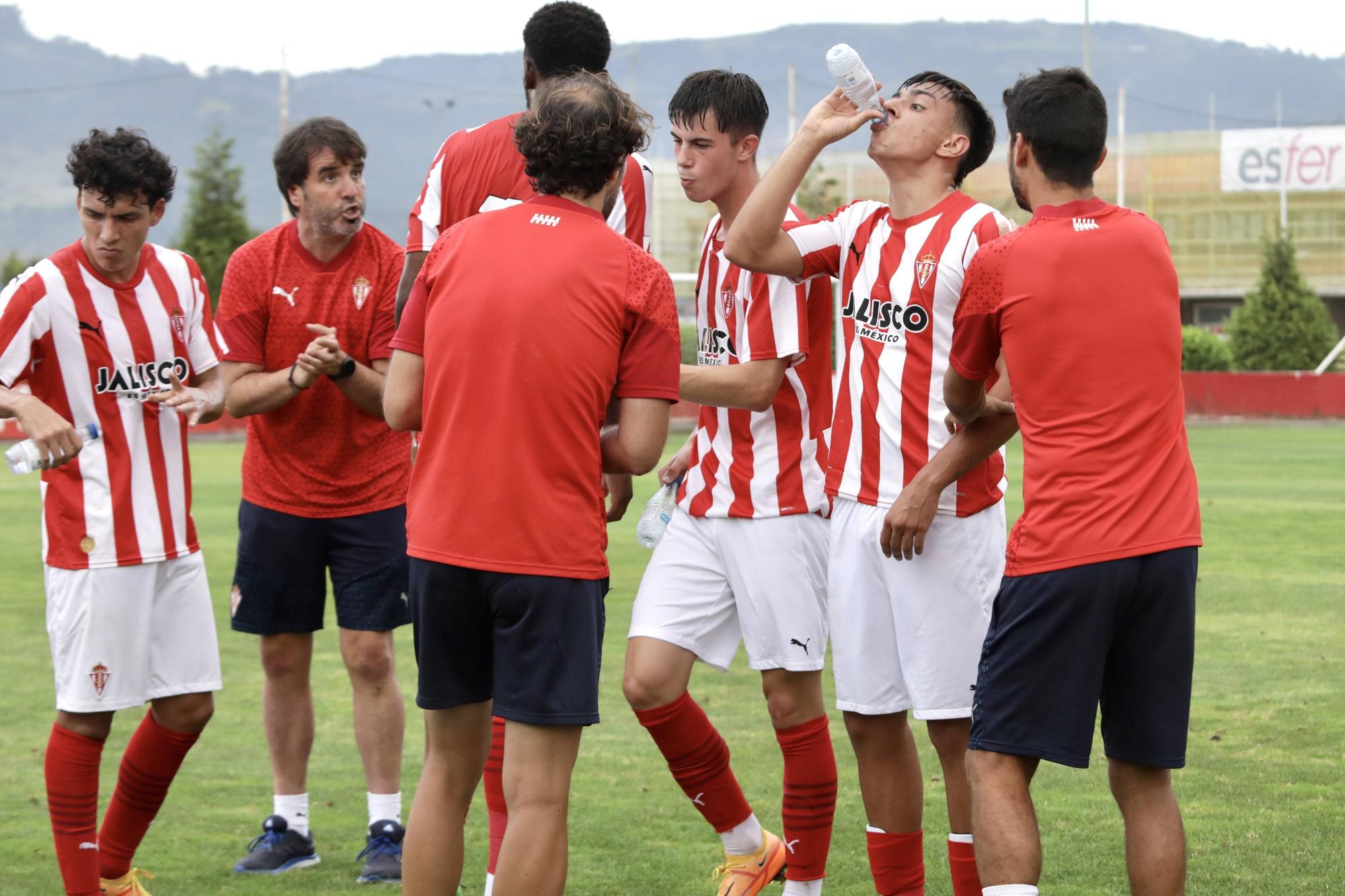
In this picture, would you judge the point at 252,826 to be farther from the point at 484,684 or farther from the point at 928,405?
the point at 928,405

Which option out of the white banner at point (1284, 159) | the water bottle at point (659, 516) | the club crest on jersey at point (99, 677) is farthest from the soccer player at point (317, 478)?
the white banner at point (1284, 159)

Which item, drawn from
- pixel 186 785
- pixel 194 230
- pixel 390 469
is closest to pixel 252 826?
pixel 186 785

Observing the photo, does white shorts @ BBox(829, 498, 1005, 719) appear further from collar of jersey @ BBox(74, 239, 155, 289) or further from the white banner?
the white banner

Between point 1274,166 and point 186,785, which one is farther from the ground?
point 1274,166

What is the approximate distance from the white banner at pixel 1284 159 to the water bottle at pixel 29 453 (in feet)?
241

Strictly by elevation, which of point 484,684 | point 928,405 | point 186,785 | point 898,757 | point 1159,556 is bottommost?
point 186,785

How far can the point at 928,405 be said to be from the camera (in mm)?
4500

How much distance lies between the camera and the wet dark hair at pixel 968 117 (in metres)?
4.67

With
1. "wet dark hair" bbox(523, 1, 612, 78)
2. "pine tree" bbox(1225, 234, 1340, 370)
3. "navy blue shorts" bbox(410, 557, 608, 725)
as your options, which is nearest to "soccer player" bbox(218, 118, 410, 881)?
"wet dark hair" bbox(523, 1, 612, 78)

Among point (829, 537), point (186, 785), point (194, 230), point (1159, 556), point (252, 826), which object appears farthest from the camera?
point (194, 230)

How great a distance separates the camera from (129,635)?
4.90m

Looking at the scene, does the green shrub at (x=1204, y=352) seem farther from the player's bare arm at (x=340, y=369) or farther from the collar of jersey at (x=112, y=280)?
the collar of jersey at (x=112, y=280)

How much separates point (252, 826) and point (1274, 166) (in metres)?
74.7

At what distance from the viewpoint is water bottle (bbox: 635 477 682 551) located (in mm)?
5289
